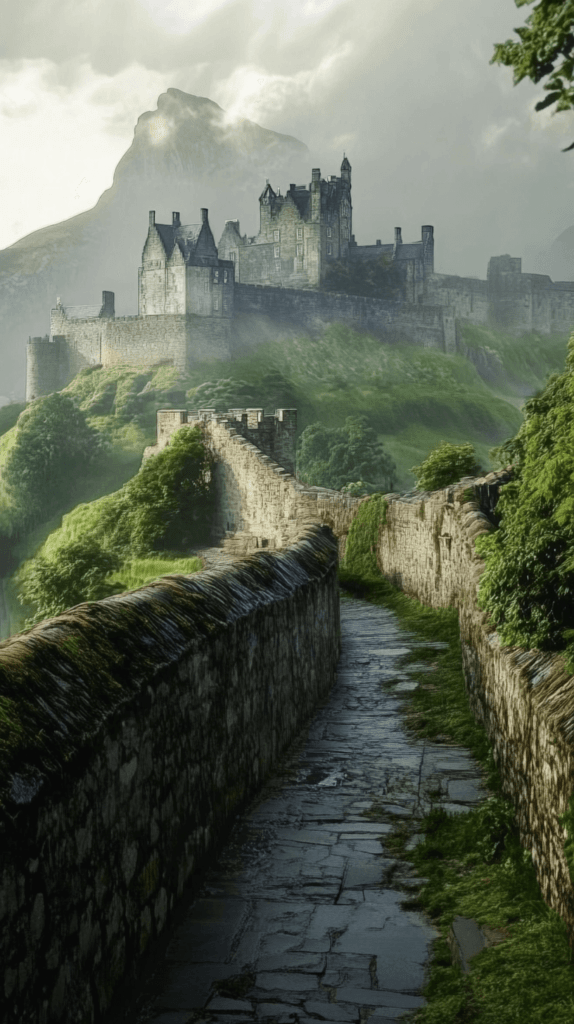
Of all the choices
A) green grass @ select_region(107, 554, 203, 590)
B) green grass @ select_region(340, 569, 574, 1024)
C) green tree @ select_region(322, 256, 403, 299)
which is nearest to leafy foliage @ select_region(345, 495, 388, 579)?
green grass @ select_region(107, 554, 203, 590)

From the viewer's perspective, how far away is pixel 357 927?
5.02 meters

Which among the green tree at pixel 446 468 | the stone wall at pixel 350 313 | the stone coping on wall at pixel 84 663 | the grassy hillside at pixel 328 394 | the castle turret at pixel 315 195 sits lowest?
the stone coping on wall at pixel 84 663

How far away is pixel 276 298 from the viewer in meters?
82.3

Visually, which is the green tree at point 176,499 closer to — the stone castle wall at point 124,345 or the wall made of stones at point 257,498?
the wall made of stones at point 257,498

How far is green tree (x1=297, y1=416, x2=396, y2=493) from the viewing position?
5906 centimetres

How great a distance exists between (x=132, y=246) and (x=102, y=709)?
14448 cm

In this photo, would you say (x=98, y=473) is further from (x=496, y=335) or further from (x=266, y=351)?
(x=496, y=335)

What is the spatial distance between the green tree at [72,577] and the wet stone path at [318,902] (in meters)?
26.8

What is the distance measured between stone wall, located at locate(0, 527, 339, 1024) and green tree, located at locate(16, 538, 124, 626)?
27974 mm

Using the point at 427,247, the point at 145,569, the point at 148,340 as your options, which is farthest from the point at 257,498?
the point at 427,247

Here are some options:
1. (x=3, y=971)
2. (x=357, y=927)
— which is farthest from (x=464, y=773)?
(x=3, y=971)

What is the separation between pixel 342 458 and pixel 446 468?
36.7 meters

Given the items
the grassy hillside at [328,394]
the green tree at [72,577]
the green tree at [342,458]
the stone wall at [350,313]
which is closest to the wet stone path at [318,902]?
the green tree at [72,577]

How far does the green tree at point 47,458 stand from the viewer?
6425 centimetres
